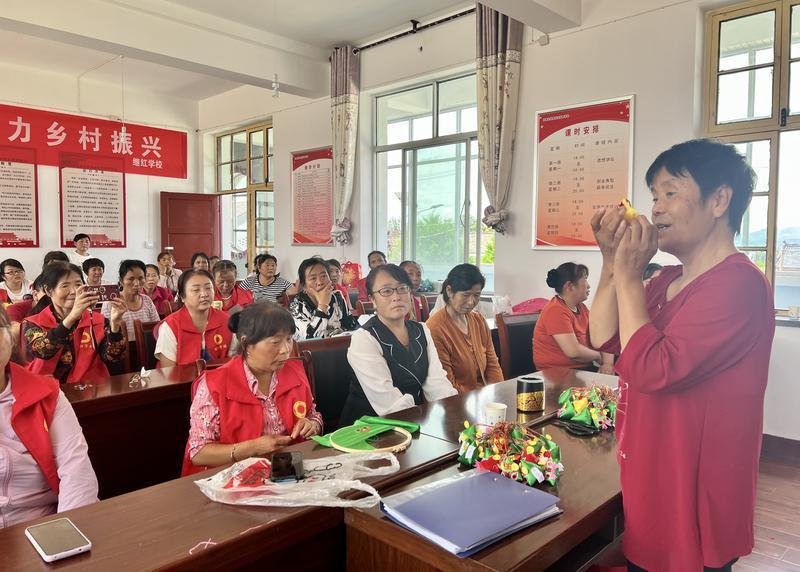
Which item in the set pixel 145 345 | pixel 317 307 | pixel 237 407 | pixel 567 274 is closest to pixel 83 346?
pixel 145 345

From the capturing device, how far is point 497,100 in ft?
15.8

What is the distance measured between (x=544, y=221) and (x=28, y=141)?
248 inches

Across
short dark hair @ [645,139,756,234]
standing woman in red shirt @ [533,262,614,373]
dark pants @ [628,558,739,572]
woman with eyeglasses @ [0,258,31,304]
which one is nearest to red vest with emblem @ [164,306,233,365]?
standing woman in red shirt @ [533,262,614,373]

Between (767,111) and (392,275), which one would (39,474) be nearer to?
(392,275)

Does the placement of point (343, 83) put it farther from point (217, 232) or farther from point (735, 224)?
point (735, 224)

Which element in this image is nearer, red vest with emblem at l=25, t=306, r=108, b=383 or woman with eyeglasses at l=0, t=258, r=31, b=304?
red vest with emblem at l=25, t=306, r=108, b=383

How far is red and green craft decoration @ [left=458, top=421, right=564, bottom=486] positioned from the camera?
52.2 inches

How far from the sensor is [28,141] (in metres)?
7.18

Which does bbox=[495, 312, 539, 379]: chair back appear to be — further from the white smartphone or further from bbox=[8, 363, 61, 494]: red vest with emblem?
the white smartphone

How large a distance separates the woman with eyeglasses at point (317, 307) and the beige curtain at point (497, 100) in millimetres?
1732

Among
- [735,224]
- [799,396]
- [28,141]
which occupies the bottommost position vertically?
[799,396]

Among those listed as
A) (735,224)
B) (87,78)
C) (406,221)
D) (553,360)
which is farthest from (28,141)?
(735,224)

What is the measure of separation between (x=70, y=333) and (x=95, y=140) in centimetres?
600

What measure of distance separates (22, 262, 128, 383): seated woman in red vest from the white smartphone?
64.3 inches
